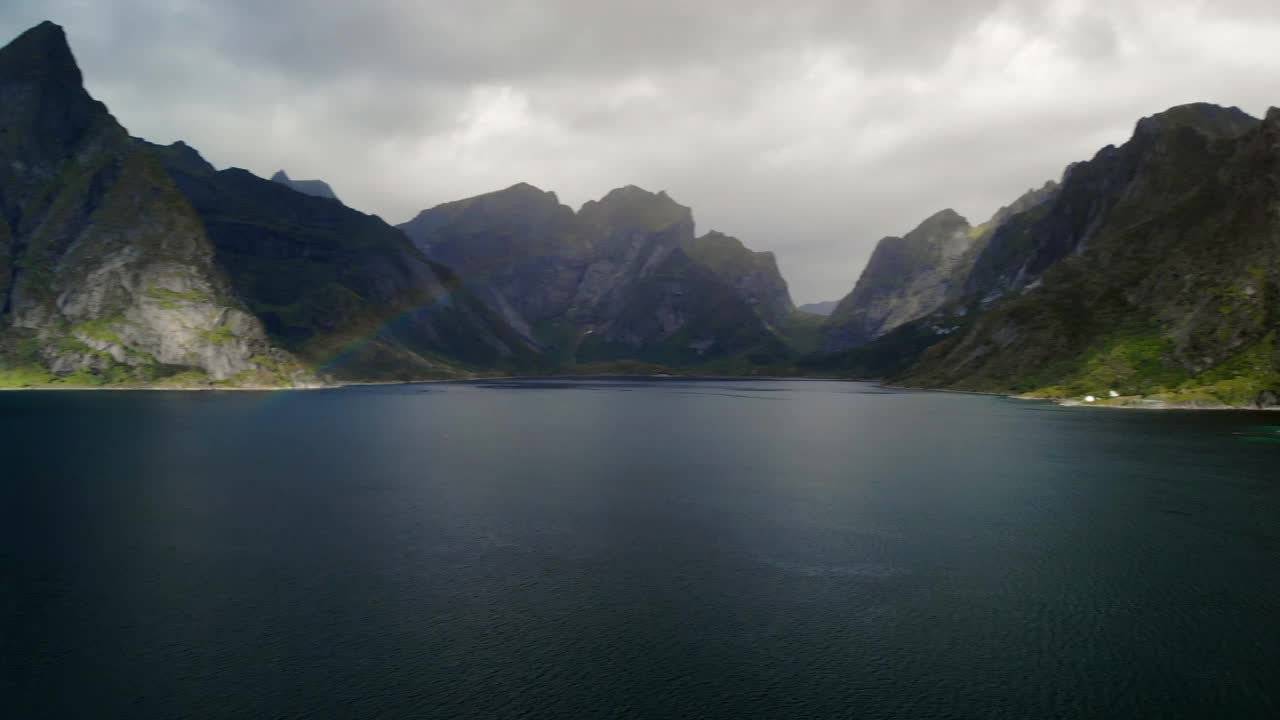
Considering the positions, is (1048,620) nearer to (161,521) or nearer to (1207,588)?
(1207,588)

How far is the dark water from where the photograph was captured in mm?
33344

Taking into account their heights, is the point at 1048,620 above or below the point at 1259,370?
below

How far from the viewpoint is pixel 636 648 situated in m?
38.3

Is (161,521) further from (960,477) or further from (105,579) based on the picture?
(960,477)

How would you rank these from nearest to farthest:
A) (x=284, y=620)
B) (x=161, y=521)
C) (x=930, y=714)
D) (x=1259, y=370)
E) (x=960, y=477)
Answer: (x=930, y=714), (x=284, y=620), (x=161, y=521), (x=960, y=477), (x=1259, y=370)

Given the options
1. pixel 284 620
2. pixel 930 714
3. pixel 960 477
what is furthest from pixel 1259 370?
pixel 284 620

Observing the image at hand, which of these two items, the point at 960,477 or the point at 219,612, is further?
the point at 960,477

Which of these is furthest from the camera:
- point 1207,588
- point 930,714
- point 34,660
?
point 1207,588

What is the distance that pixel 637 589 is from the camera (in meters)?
48.5

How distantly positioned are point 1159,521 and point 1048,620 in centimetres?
3745

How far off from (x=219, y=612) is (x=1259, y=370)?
252 metres

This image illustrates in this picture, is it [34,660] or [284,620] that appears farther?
[284,620]

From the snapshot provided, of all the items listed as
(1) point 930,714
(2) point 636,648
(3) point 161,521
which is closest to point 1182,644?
(1) point 930,714

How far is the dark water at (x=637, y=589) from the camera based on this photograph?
33.3 m
